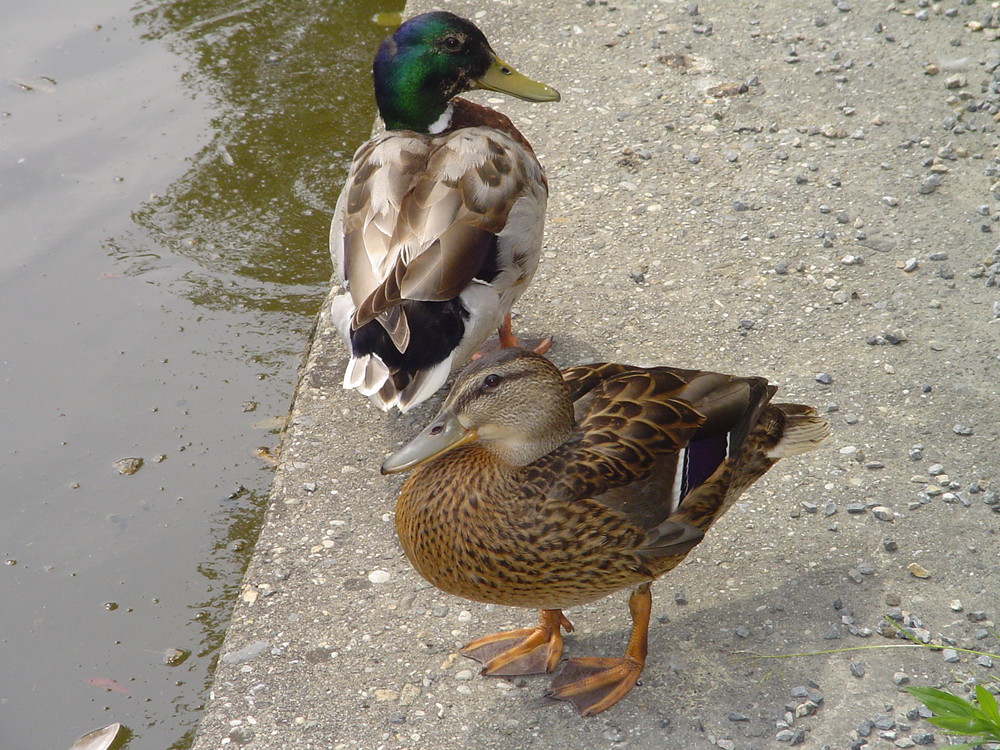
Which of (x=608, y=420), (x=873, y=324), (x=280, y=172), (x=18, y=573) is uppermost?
(x=608, y=420)

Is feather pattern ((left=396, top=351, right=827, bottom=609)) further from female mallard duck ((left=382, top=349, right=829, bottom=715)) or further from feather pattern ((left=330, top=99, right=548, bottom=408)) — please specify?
feather pattern ((left=330, top=99, right=548, bottom=408))

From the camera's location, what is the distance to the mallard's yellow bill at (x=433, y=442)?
273 centimetres

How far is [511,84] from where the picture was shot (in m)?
4.47

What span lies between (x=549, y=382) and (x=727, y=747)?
3.49ft

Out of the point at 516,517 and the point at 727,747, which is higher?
the point at 516,517

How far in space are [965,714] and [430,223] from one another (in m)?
2.22

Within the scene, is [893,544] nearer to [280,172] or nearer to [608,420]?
[608,420]

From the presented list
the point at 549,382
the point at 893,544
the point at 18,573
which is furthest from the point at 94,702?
the point at 893,544

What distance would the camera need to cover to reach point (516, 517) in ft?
9.05

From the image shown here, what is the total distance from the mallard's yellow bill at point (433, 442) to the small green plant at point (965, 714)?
4.05 feet

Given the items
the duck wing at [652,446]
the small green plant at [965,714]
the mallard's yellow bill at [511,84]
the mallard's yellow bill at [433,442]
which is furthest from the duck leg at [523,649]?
the mallard's yellow bill at [511,84]

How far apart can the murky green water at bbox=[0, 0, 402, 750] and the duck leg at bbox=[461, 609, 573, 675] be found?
934 millimetres

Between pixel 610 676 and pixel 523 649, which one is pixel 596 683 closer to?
pixel 610 676

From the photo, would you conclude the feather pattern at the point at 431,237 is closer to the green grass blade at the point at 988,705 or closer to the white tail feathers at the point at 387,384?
the white tail feathers at the point at 387,384
